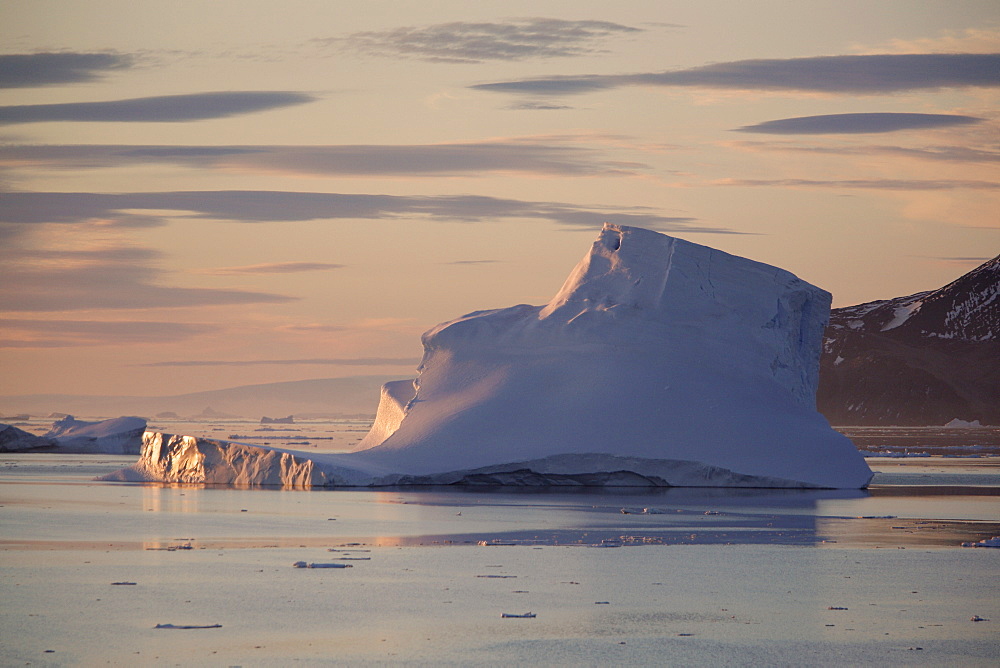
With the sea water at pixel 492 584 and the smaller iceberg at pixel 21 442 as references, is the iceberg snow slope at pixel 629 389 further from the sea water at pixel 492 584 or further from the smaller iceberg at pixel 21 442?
the smaller iceberg at pixel 21 442

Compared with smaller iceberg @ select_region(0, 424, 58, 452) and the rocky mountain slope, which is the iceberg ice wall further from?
the rocky mountain slope

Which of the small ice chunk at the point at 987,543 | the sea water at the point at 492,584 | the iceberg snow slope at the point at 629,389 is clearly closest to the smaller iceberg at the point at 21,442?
the iceberg snow slope at the point at 629,389

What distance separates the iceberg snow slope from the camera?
19516mm

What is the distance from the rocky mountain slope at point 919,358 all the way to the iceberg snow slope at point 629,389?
106472 millimetres

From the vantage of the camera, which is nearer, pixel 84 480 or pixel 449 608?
pixel 449 608

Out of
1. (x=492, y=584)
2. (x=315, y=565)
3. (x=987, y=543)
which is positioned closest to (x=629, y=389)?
(x=987, y=543)

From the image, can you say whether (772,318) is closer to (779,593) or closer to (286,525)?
(286,525)

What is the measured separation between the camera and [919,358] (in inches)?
5527

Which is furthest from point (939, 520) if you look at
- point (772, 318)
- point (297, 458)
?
point (297, 458)

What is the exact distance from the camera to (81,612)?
7.79 meters

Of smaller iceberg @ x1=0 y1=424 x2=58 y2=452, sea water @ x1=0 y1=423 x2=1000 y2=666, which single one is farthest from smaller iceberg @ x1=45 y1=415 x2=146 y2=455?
sea water @ x1=0 y1=423 x2=1000 y2=666

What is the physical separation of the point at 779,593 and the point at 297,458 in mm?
11716

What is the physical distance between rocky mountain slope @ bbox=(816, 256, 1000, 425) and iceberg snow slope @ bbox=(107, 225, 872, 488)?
106472 millimetres

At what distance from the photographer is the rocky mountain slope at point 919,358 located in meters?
→ 129
